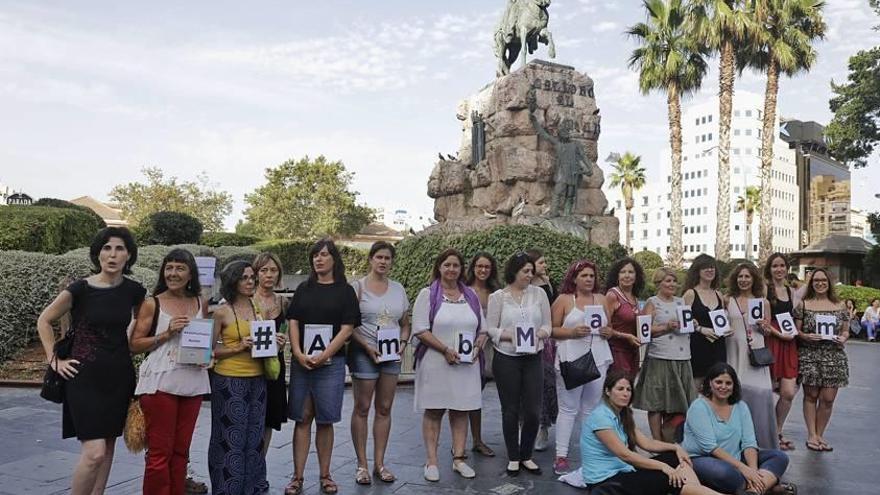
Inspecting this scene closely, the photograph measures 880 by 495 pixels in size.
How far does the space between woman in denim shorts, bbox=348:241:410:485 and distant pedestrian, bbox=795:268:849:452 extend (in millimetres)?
3784

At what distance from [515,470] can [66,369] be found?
3.23 meters

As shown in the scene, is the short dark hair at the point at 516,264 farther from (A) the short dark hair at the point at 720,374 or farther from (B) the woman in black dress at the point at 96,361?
(B) the woman in black dress at the point at 96,361

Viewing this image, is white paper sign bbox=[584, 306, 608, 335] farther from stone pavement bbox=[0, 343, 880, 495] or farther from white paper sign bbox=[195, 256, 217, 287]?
white paper sign bbox=[195, 256, 217, 287]

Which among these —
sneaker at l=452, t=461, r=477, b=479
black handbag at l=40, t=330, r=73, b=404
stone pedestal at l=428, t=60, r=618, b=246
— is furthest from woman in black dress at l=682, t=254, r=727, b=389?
stone pedestal at l=428, t=60, r=618, b=246

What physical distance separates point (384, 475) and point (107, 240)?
2554mm

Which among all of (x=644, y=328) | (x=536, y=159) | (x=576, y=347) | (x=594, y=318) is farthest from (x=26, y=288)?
(x=536, y=159)

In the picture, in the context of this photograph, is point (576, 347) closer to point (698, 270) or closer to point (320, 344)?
point (698, 270)

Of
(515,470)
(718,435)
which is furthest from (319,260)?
(718,435)

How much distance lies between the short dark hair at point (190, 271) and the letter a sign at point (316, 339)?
30.7 inches

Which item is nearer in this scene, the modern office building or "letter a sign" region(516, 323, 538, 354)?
"letter a sign" region(516, 323, 538, 354)

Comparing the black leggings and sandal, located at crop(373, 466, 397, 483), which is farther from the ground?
the black leggings

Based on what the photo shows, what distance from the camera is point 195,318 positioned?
14.2ft

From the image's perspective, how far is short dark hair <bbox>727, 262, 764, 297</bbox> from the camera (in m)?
6.10

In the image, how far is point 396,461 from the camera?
5.85 m
